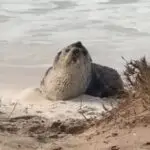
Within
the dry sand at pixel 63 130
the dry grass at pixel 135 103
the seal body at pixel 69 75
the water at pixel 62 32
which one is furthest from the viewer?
the water at pixel 62 32

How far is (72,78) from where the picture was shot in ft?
26.7

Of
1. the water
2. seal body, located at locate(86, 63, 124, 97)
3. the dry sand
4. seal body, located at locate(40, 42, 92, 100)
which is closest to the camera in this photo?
the dry sand

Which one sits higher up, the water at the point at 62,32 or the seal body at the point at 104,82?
the water at the point at 62,32

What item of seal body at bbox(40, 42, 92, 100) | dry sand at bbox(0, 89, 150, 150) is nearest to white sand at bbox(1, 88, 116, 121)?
dry sand at bbox(0, 89, 150, 150)

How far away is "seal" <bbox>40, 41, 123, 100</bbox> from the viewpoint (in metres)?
7.99

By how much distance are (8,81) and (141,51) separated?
275cm

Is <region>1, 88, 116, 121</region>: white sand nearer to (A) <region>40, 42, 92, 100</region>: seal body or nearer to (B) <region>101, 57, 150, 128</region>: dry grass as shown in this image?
(A) <region>40, 42, 92, 100</region>: seal body

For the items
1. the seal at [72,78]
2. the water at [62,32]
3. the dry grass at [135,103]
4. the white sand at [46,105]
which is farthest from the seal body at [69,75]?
the dry grass at [135,103]

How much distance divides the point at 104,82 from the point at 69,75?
2.35 ft

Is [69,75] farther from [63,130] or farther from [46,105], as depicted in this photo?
[63,130]

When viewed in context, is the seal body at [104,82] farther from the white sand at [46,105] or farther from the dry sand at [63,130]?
the dry sand at [63,130]

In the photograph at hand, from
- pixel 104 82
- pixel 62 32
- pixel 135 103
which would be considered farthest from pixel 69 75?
pixel 62 32

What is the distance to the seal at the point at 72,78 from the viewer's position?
26.2 ft

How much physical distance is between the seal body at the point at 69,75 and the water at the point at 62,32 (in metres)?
0.94
